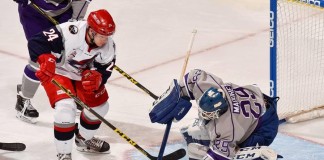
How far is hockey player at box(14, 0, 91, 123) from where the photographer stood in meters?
5.56

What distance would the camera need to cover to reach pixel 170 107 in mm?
4668

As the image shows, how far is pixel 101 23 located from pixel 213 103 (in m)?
0.80

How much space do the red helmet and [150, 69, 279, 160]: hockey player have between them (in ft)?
1.48

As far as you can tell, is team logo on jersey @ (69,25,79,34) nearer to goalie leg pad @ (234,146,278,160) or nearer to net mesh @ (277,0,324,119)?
goalie leg pad @ (234,146,278,160)

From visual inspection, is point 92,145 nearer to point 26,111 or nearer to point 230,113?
point 26,111

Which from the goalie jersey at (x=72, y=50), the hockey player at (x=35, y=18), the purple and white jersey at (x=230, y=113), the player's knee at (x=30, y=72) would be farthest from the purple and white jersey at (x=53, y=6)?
the purple and white jersey at (x=230, y=113)

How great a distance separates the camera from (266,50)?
22.9 feet

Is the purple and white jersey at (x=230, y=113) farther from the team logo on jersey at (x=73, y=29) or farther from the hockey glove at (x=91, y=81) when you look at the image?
the team logo on jersey at (x=73, y=29)

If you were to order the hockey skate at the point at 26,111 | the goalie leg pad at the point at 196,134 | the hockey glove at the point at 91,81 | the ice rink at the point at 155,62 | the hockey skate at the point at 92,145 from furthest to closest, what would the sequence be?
the hockey skate at the point at 26,111, the ice rink at the point at 155,62, the hockey skate at the point at 92,145, the goalie leg pad at the point at 196,134, the hockey glove at the point at 91,81

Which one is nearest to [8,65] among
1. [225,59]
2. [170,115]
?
[225,59]

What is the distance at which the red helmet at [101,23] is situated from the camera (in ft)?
15.9

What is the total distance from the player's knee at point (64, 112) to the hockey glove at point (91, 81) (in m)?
0.12

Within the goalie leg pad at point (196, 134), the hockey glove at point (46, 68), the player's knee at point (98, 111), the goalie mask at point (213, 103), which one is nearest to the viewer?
the goalie mask at point (213, 103)

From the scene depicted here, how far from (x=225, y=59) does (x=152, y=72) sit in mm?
601
